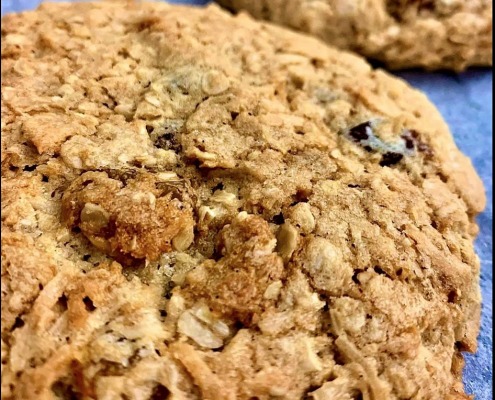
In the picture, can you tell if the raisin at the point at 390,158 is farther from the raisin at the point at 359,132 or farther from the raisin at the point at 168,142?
the raisin at the point at 168,142

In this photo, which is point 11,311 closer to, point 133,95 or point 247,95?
point 133,95

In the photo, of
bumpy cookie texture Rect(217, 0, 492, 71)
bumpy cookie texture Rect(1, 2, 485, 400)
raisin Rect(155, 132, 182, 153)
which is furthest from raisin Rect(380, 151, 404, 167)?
bumpy cookie texture Rect(217, 0, 492, 71)

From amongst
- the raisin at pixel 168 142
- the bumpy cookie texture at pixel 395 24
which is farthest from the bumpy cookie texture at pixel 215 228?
the bumpy cookie texture at pixel 395 24

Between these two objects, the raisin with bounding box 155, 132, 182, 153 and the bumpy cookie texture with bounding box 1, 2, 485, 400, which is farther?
the raisin with bounding box 155, 132, 182, 153

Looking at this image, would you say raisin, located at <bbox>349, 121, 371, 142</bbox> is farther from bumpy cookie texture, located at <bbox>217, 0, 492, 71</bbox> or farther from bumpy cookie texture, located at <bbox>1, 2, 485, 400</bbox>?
bumpy cookie texture, located at <bbox>217, 0, 492, 71</bbox>

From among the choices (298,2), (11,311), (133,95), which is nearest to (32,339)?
(11,311)

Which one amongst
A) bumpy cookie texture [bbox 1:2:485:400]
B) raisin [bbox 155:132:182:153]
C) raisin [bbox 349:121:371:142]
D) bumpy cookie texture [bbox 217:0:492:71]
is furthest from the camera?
bumpy cookie texture [bbox 217:0:492:71]

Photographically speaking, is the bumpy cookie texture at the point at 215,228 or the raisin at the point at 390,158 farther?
the raisin at the point at 390,158
